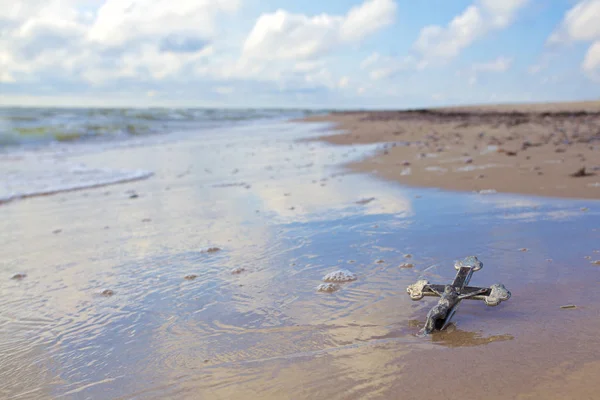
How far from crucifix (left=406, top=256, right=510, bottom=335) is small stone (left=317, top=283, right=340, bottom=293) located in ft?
2.53

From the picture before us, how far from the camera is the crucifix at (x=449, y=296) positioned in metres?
2.77

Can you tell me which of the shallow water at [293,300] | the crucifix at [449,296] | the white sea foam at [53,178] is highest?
the crucifix at [449,296]

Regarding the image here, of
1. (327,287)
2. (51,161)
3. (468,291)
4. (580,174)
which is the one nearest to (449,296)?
(468,291)

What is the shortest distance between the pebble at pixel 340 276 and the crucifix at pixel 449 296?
0.87 m

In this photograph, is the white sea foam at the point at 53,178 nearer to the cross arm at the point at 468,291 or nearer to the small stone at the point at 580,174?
the small stone at the point at 580,174

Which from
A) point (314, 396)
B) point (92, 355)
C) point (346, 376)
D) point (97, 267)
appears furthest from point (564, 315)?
point (97, 267)

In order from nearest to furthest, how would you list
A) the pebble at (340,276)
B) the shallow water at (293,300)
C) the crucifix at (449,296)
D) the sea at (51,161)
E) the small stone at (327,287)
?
the shallow water at (293,300) → the crucifix at (449,296) → the small stone at (327,287) → the pebble at (340,276) → the sea at (51,161)

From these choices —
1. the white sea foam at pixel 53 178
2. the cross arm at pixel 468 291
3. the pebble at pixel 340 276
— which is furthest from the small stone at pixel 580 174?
the white sea foam at pixel 53 178

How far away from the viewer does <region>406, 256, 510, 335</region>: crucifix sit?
9.07ft

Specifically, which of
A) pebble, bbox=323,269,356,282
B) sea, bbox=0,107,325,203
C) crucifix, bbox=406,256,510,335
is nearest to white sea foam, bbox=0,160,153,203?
sea, bbox=0,107,325,203

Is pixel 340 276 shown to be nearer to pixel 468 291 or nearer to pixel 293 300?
pixel 293 300

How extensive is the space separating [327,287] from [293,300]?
298 millimetres

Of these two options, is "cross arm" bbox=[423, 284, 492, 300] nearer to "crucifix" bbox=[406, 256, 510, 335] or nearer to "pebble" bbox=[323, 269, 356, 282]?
"crucifix" bbox=[406, 256, 510, 335]

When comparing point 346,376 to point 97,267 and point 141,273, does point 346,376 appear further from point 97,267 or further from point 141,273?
point 97,267
